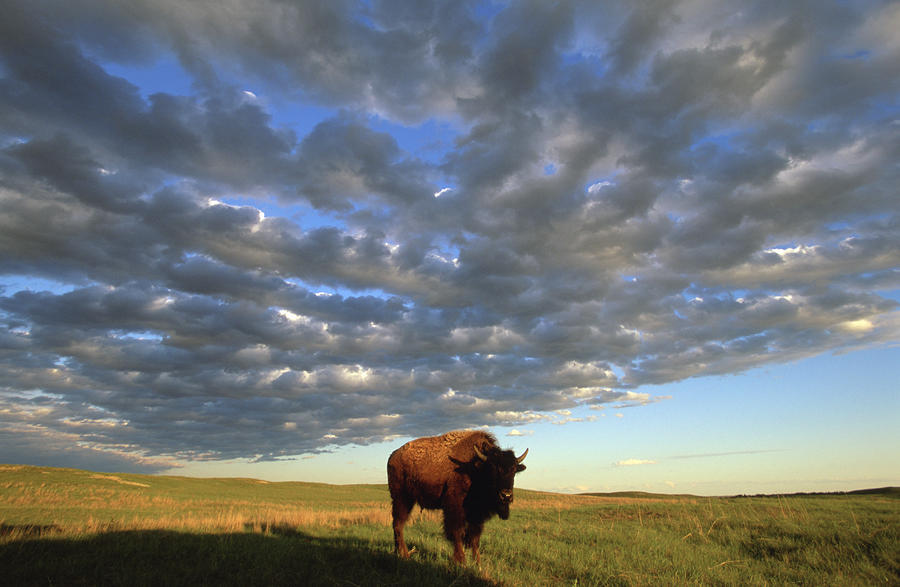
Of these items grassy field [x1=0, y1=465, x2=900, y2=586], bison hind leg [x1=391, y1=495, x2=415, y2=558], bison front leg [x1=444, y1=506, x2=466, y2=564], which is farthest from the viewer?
bison hind leg [x1=391, y1=495, x2=415, y2=558]

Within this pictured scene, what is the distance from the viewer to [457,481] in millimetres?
12719

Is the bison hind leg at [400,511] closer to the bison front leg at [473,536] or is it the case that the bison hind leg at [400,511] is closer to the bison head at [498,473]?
the bison front leg at [473,536]

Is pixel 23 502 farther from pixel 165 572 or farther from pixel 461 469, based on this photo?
pixel 461 469

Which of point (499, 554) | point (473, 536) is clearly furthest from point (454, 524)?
point (499, 554)

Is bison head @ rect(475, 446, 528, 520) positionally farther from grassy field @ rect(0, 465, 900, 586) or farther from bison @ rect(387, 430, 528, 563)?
grassy field @ rect(0, 465, 900, 586)

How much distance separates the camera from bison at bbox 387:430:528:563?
39.8 feet

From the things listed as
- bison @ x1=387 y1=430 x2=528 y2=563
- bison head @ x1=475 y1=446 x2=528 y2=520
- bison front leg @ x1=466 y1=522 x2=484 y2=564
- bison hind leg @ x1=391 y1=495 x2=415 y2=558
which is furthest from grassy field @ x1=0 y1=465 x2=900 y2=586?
bison head @ x1=475 y1=446 x2=528 y2=520

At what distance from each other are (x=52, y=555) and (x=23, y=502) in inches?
1290

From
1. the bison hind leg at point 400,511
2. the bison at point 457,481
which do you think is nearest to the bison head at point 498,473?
the bison at point 457,481

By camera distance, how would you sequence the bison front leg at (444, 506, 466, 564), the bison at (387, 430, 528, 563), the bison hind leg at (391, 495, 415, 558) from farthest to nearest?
the bison hind leg at (391, 495, 415, 558), the bison at (387, 430, 528, 563), the bison front leg at (444, 506, 466, 564)

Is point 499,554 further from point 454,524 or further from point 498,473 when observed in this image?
point 498,473

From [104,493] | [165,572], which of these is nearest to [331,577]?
[165,572]

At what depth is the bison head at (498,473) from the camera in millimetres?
11992

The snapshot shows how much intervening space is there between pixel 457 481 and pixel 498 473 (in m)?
1.32
